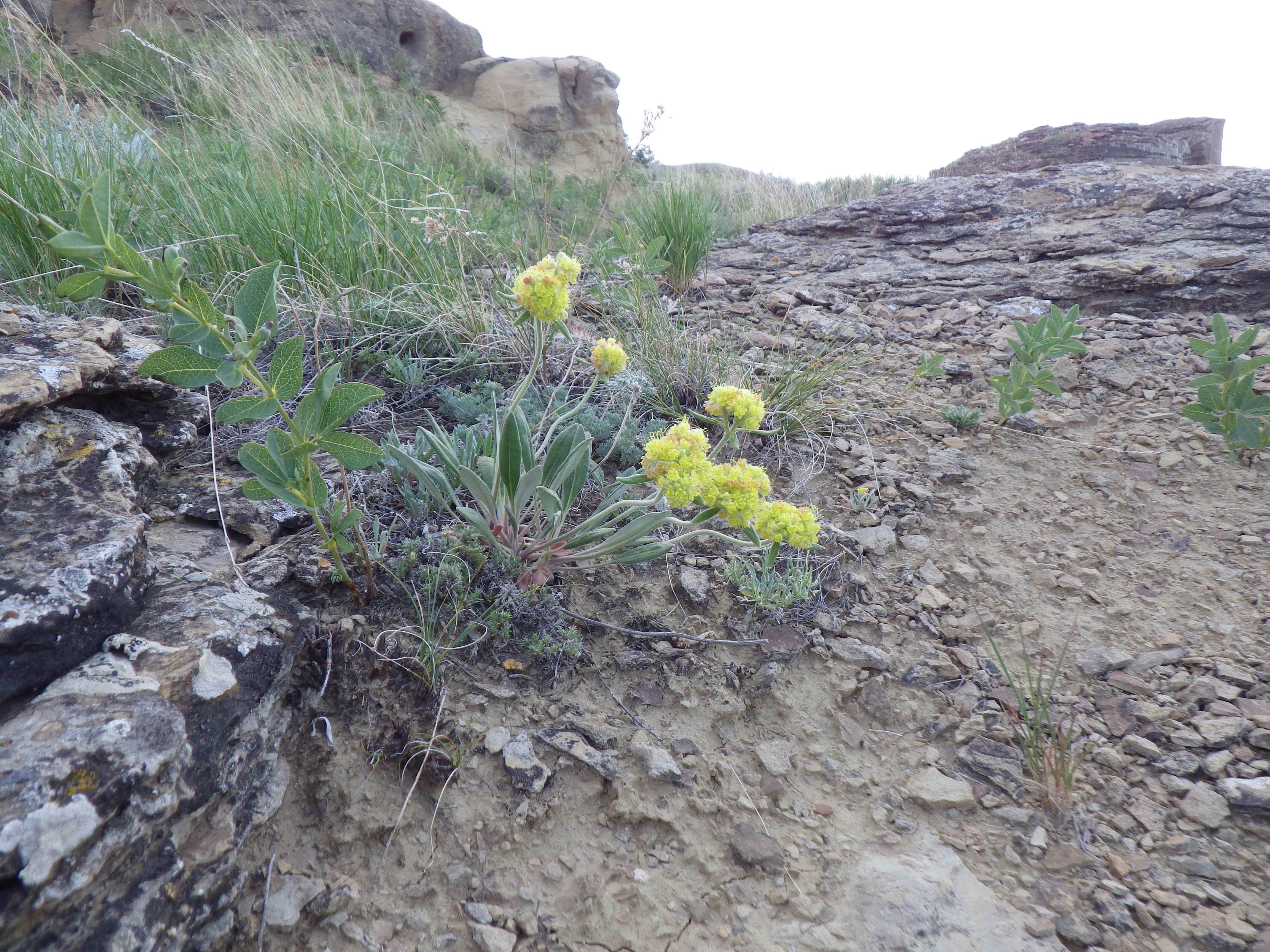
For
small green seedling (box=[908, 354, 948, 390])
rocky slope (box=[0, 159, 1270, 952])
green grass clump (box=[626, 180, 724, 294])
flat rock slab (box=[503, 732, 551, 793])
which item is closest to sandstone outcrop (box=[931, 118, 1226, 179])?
green grass clump (box=[626, 180, 724, 294])

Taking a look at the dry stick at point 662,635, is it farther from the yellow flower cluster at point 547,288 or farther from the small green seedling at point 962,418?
the small green seedling at point 962,418

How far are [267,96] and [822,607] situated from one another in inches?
175

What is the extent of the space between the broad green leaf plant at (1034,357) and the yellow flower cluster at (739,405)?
164cm

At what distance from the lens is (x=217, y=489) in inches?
69.6

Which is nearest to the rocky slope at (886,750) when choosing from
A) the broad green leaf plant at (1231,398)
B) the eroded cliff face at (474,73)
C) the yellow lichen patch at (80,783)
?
the broad green leaf plant at (1231,398)

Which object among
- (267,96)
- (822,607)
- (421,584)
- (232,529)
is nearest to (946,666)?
(822,607)

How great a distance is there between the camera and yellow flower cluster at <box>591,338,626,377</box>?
1.72 metres

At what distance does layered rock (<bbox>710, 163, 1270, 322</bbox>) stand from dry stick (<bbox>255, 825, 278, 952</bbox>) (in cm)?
341

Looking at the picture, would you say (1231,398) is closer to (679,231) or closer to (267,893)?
(679,231)

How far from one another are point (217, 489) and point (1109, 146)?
33.1ft

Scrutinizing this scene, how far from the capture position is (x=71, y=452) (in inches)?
58.2

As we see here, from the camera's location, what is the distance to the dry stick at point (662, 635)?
1788 mm

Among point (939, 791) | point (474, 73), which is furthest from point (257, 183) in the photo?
point (474, 73)

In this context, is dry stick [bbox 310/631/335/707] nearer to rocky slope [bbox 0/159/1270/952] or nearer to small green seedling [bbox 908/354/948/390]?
rocky slope [bbox 0/159/1270/952]
